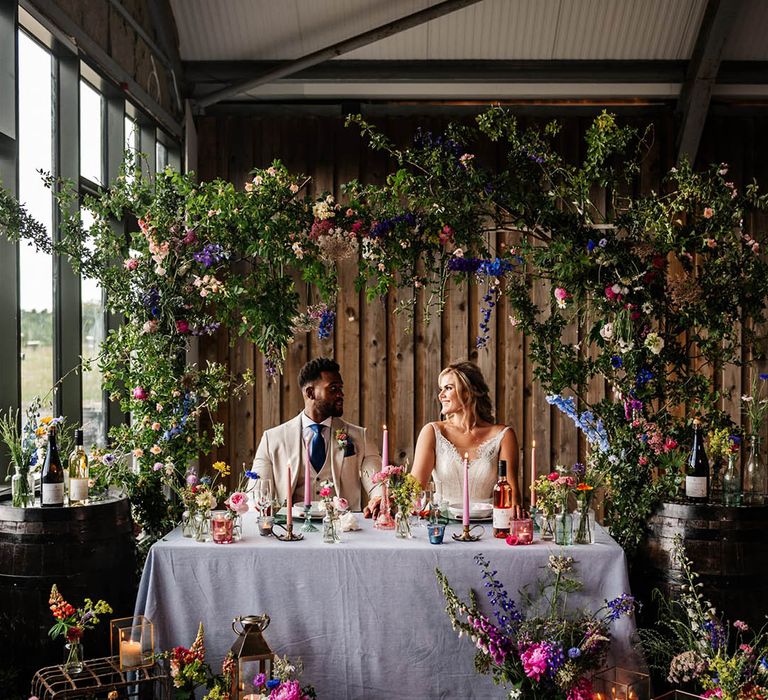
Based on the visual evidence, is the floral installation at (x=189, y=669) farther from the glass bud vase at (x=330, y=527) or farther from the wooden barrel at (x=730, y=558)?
the wooden barrel at (x=730, y=558)

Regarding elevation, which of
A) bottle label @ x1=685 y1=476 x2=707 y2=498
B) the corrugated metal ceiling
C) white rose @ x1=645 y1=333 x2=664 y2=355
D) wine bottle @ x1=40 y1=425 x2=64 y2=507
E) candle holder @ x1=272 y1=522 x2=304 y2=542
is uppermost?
the corrugated metal ceiling

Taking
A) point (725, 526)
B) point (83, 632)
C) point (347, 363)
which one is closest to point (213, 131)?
point (347, 363)

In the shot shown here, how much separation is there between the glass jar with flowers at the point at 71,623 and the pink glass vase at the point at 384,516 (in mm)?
1113

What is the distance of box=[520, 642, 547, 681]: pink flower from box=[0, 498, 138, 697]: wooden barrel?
1.53 m

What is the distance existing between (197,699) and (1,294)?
70.4 inches

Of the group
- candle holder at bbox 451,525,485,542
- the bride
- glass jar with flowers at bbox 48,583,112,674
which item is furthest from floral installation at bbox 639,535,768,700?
glass jar with flowers at bbox 48,583,112,674

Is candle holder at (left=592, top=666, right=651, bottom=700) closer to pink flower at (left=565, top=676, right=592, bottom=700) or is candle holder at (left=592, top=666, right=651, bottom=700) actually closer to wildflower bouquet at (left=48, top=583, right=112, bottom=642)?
pink flower at (left=565, top=676, right=592, bottom=700)

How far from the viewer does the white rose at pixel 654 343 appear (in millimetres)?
3621

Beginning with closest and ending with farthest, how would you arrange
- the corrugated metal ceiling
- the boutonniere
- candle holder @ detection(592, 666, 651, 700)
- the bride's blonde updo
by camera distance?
1. candle holder @ detection(592, 666, 651, 700)
2. the boutonniere
3. the bride's blonde updo
4. the corrugated metal ceiling

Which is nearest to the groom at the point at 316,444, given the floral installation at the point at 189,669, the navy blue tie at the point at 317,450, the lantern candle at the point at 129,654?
the navy blue tie at the point at 317,450

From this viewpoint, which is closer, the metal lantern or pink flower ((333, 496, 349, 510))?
the metal lantern

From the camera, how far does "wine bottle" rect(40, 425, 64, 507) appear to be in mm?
3287

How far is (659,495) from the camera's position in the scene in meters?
3.63

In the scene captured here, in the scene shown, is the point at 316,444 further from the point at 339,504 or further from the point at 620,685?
the point at 620,685
